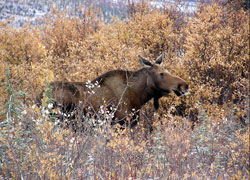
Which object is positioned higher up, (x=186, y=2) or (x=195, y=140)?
(x=186, y=2)

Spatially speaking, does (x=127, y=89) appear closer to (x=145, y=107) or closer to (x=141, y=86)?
(x=141, y=86)

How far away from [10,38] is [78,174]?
14992 mm

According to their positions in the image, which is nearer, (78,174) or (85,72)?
(78,174)

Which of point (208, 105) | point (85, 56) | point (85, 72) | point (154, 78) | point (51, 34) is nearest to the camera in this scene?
point (154, 78)

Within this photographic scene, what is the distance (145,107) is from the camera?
11539 mm

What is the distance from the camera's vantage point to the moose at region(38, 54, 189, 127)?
8425mm

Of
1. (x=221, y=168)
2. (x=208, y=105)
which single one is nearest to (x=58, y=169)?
(x=221, y=168)

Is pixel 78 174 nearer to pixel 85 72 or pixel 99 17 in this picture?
pixel 85 72

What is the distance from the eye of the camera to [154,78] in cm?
909

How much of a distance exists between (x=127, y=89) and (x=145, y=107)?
8.81ft

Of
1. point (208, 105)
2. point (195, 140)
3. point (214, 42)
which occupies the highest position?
point (214, 42)

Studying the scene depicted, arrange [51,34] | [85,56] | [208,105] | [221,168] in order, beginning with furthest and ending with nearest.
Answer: [51,34]
[85,56]
[208,105]
[221,168]

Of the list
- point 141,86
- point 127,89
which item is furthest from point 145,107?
point 127,89

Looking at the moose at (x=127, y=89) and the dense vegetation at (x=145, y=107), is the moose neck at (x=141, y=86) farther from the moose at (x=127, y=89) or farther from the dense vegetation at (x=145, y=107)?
the dense vegetation at (x=145, y=107)
